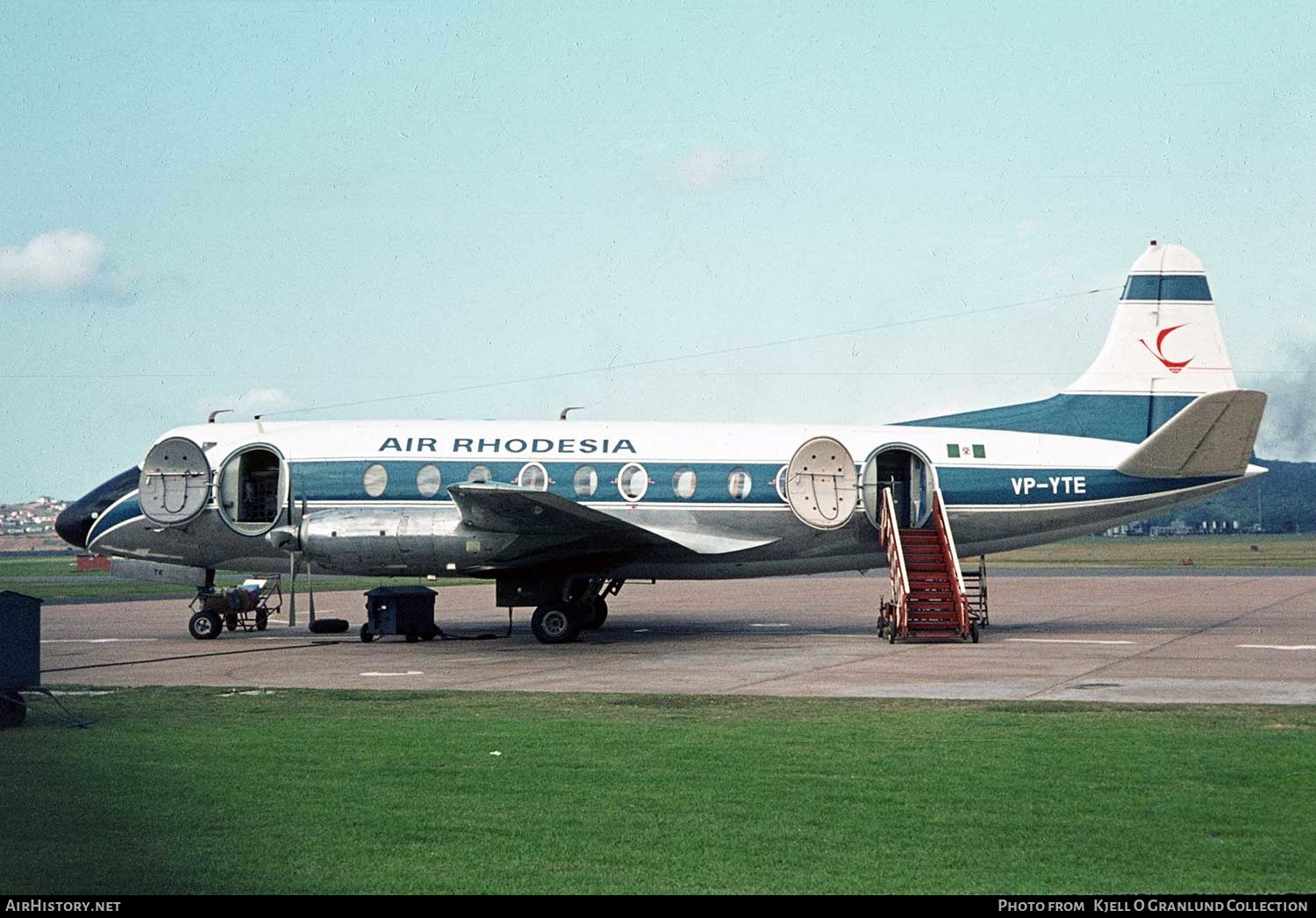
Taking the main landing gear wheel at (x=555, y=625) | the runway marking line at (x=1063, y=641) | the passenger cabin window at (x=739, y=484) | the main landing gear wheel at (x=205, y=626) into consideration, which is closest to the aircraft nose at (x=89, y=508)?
the main landing gear wheel at (x=205, y=626)

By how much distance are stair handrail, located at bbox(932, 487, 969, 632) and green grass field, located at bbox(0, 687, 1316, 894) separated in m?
9.41

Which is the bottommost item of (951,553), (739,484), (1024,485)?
(951,553)

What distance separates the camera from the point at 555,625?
85.1 ft

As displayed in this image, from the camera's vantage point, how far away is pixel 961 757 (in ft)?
39.4

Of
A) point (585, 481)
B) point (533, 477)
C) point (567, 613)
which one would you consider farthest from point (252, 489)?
point (567, 613)

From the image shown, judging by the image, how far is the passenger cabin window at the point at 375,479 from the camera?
87.0 ft

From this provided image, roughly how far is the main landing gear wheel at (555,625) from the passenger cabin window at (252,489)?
5697mm

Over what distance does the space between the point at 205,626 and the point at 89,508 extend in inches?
150

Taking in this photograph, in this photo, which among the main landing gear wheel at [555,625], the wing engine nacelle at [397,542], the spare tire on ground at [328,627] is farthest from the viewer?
the spare tire on ground at [328,627]

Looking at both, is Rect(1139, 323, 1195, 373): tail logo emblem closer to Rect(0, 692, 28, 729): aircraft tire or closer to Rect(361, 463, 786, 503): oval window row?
Rect(361, 463, 786, 503): oval window row

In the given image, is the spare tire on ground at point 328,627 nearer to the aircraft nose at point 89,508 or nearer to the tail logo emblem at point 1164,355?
the aircraft nose at point 89,508

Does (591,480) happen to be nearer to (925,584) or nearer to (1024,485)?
(925,584)
